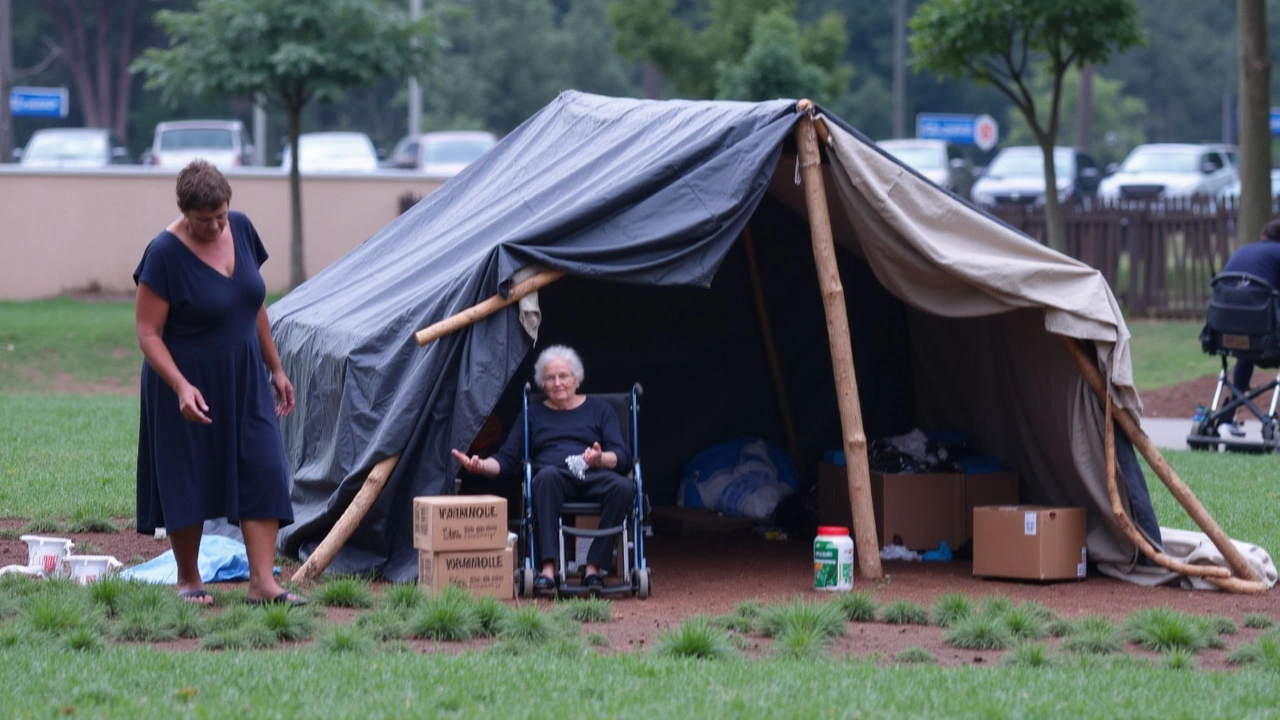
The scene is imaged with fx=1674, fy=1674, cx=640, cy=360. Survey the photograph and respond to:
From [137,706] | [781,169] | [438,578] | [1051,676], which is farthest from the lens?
[781,169]

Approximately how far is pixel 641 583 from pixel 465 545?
2.63 feet

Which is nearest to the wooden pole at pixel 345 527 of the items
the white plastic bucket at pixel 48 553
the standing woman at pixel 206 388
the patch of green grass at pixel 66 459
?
the standing woman at pixel 206 388

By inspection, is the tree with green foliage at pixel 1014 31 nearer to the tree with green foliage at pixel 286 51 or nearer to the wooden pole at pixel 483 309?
the tree with green foliage at pixel 286 51

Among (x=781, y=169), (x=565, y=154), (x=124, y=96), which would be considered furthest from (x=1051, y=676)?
(x=124, y=96)

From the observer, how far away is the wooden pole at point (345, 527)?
23.4 feet

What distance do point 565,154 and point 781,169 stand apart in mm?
1172

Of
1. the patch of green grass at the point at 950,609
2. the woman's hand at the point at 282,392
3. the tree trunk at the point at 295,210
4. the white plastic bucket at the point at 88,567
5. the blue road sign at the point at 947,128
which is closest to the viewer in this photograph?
the patch of green grass at the point at 950,609

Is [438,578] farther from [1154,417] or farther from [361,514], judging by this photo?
[1154,417]

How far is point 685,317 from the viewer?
32.5 feet

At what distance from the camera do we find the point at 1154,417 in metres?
14.4

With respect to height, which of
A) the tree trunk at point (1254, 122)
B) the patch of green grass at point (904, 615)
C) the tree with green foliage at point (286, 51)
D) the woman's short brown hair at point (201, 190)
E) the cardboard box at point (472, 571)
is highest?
the tree with green foliage at point (286, 51)

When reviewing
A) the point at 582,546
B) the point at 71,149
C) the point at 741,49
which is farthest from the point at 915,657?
the point at 71,149

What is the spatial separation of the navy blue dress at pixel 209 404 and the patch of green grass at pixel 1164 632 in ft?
10.7

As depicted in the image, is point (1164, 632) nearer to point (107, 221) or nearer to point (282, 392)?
point (282, 392)
